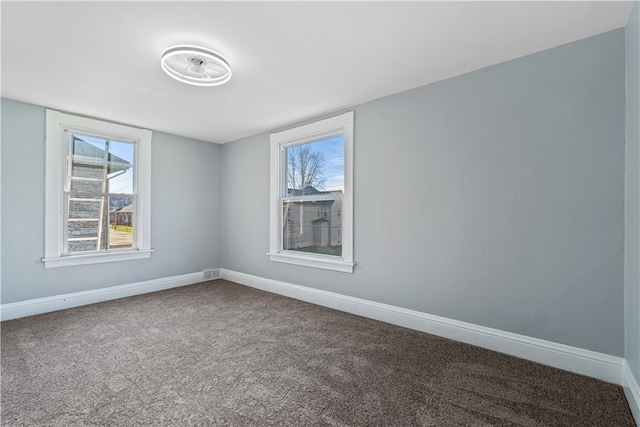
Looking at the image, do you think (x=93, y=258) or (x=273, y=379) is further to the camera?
(x=93, y=258)

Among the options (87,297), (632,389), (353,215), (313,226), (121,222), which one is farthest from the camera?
(121,222)

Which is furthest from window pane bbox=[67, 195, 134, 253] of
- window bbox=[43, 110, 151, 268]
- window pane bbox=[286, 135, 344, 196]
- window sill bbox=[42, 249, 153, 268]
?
window pane bbox=[286, 135, 344, 196]

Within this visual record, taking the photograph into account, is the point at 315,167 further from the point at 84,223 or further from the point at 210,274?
the point at 84,223

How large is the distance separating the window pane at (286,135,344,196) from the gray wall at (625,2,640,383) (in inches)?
95.1

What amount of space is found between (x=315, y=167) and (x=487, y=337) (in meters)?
2.66

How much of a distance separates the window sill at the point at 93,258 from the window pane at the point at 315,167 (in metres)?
2.31

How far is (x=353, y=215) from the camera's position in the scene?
3.34m

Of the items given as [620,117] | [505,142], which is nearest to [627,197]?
[620,117]

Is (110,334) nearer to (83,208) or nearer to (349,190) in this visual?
(83,208)

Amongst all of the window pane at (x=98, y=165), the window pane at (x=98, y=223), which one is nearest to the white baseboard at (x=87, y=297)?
the window pane at (x=98, y=223)

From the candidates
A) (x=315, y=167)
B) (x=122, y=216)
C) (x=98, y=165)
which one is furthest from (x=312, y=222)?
(x=98, y=165)

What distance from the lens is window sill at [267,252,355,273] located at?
339cm

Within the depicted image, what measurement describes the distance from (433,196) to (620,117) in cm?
133

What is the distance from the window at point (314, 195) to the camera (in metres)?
3.42
